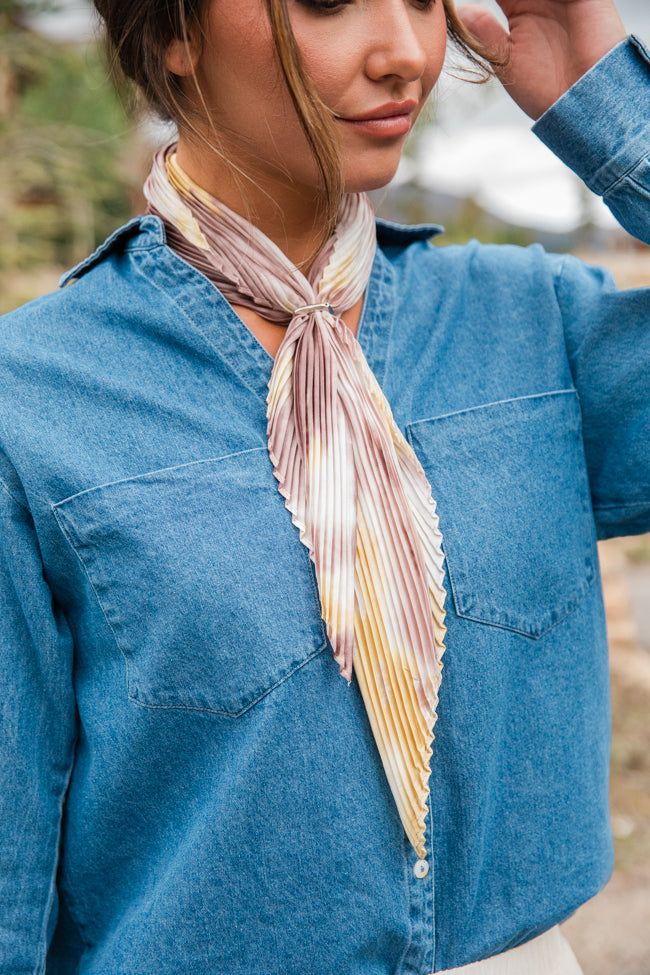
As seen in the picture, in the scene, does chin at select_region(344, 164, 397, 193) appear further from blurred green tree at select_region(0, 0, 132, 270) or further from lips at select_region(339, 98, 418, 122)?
blurred green tree at select_region(0, 0, 132, 270)

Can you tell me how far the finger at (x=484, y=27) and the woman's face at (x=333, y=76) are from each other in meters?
0.21

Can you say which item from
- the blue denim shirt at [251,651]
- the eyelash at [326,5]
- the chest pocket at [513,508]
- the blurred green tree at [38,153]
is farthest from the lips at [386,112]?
the blurred green tree at [38,153]

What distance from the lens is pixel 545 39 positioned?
1414 mm

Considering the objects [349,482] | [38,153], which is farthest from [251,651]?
[38,153]

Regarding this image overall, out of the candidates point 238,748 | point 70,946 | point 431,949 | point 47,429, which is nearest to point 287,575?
point 238,748

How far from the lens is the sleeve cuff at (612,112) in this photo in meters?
1.33

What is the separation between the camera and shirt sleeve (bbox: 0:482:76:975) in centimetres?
117

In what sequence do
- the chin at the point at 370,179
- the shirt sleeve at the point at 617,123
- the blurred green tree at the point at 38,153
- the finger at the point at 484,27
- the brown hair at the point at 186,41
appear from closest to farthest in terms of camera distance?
1. the brown hair at the point at 186,41
2. the chin at the point at 370,179
3. the shirt sleeve at the point at 617,123
4. the finger at the point at 484,27
5. the blurred green tree at the point at 38,153

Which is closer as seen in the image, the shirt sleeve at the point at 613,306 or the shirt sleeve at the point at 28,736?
the shirt sleeve at the point at 28,736

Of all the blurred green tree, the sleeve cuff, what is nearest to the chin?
the sleeve cuff

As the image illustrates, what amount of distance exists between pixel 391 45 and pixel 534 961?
1165mm

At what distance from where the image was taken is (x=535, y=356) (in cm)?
138

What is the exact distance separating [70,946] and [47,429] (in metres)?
0.69

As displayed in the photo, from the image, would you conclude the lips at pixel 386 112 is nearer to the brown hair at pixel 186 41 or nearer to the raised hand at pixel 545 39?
the brown hair at pixel 186 41
